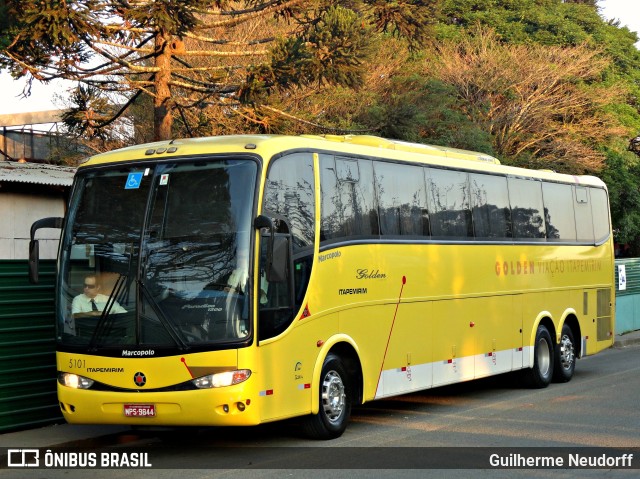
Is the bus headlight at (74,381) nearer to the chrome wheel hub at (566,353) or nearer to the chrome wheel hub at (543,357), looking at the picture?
the chrome wheel hub at (543,357)

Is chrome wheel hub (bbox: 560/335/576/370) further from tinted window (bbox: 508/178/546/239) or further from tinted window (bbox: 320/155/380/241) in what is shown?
tinted window (bbox: 320/155/380/241)

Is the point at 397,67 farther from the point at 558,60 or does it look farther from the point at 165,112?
the point at 165,112

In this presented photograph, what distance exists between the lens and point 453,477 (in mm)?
9062

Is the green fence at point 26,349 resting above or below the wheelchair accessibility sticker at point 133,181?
below

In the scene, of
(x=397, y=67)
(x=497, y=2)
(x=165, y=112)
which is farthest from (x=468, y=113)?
(x=165, y=112)

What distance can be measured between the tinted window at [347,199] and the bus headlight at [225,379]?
215 cm

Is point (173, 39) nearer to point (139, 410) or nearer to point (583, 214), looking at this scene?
point (583, 214)

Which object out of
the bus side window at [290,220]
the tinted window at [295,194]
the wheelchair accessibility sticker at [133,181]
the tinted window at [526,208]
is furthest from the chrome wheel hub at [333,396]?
the tinted window at [526,208]

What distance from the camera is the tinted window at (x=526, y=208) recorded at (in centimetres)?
1665

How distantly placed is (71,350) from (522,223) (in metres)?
8.49

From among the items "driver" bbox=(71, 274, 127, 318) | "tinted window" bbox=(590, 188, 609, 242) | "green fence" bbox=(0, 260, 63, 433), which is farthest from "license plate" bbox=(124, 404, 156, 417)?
"tinted window" bbox=(590, 188, 609, 242)

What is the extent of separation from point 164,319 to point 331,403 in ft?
7.69

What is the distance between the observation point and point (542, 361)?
17219 mm

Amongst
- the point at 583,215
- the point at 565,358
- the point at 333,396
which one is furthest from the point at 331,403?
the point at 583,215
